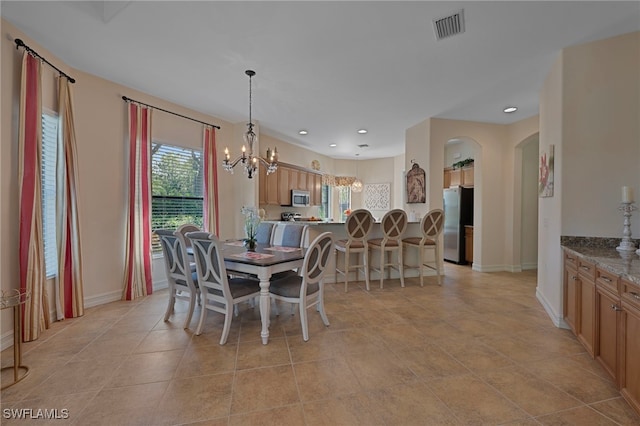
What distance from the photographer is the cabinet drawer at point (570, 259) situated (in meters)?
2.47

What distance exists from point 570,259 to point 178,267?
3773 millimetres

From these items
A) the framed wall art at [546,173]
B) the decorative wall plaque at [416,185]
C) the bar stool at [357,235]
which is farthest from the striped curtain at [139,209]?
the framed wall art at [546,173]

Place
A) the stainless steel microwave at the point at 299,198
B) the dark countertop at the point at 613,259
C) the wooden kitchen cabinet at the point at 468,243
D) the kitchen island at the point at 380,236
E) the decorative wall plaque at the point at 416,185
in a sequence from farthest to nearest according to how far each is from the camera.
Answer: the stainless steel microwave at the point at 299,198 < the wooden kitchen cabinet at the point at 468,243 < the decorative wall plaque at the point at 416,185 < the kitchen island at the point at 380,236 < the dark countertop at the point at 613,259

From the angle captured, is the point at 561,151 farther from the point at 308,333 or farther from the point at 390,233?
the point at 308,333

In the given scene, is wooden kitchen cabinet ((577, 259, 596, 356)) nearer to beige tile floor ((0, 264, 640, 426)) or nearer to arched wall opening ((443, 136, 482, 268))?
beige tile floor ((0, 264, 640, 426))

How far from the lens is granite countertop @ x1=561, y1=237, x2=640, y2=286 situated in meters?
1.72

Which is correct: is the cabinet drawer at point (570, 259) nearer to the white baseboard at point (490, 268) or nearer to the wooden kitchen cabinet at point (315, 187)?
the white baseboard at point (490, 268)

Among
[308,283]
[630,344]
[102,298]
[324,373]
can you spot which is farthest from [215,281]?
[630,344]

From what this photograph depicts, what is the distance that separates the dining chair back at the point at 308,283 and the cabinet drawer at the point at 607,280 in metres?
2.00

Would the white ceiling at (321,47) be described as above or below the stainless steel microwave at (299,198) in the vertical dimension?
above

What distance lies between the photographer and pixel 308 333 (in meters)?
2.65

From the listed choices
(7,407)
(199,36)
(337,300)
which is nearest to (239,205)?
(337,300)

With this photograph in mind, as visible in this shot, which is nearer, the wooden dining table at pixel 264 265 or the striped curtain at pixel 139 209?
the wooden dining table at pixel 264 265

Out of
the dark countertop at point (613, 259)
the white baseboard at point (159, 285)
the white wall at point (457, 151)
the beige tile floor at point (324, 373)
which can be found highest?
the white wall at point (457, 151)
